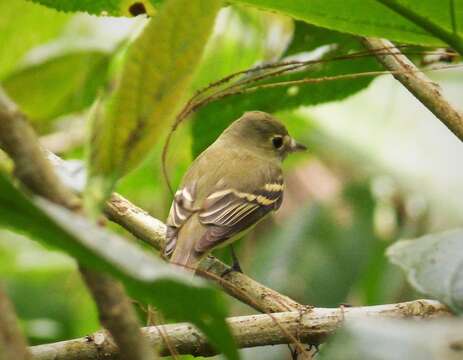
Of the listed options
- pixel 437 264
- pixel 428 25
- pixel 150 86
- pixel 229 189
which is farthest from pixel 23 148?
pixel 229 189

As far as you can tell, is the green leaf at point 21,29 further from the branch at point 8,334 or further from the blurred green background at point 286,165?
the branch at point 8,334

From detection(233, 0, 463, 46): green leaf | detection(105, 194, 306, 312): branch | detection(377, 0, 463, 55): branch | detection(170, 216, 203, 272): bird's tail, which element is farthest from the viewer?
detection(170, 216, 203, 272): bird's tail

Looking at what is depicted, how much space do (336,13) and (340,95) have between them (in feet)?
2.47

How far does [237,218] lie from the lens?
3582 millimetres

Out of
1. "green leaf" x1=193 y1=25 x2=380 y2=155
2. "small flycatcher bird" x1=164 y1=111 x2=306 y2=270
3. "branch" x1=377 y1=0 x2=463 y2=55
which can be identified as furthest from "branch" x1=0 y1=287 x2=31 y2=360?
"small flycatcher bird" x1=164 y1=111 x2=306 y2=270

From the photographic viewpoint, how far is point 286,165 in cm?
480

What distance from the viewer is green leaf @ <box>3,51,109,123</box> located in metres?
2.75

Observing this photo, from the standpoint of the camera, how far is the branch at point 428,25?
1560 millimetres

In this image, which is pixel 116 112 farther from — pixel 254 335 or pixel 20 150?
pixel 254 335

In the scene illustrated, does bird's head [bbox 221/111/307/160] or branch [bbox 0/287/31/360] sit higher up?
branch [bbox 0/287/31/360]

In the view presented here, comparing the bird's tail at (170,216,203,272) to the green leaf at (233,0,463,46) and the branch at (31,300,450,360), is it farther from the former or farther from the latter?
the green leaf at (233,0,463,46)

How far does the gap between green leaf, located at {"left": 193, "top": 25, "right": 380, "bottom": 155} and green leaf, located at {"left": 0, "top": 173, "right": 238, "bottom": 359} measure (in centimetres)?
136

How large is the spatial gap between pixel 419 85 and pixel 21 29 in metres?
1.31

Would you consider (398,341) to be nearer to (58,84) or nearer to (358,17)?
(358,17)
